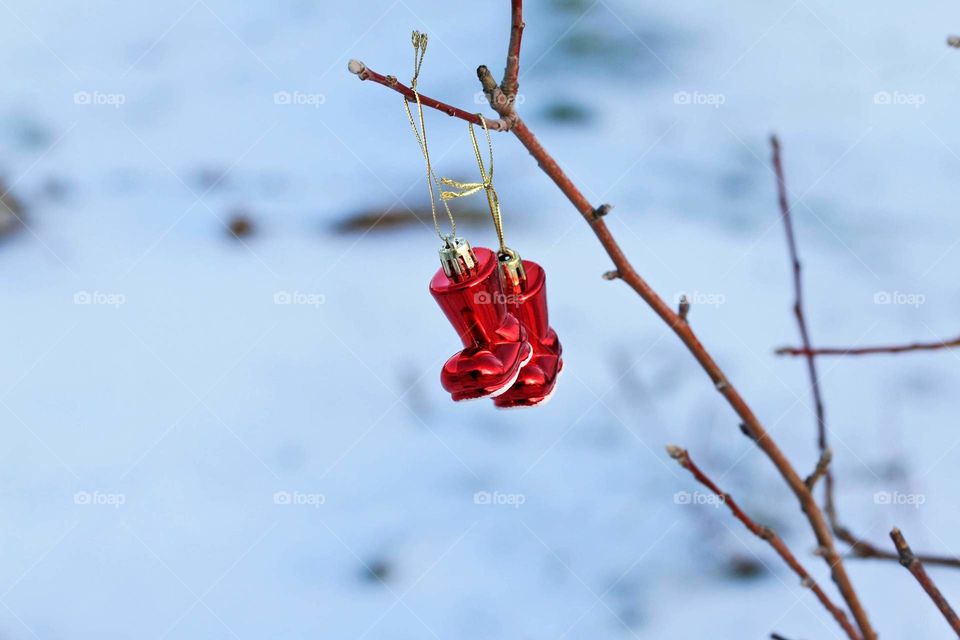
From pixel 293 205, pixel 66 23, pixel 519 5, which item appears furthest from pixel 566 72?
pixel 519 5

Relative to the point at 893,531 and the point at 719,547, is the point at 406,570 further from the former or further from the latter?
the point at 893,531

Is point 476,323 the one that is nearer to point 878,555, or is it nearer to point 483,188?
point 483,188

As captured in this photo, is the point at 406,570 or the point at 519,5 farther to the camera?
the point at 406,570

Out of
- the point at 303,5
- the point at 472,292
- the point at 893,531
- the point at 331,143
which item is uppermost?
the point at 303,5

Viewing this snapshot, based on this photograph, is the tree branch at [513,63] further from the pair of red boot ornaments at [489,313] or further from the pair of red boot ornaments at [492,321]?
the pair of red boot ornaments at [492,321]

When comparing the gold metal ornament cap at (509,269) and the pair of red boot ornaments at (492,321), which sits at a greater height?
the gold metal ornament cap at (509,269)

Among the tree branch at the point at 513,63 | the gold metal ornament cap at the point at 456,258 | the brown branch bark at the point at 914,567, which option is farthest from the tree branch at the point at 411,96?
the brown branch bark at the point at 914,567

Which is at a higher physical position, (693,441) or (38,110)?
(38,110)

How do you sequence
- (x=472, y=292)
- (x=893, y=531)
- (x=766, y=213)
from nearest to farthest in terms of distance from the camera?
(x=893, y=531) → (x=472, y=292) → (x=766, y=213)

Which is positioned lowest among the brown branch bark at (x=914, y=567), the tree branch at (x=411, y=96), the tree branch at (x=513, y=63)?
the brown branch bark at (x=914, y=567)
